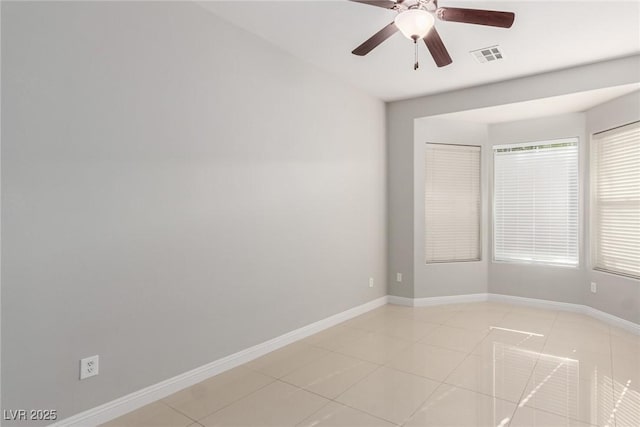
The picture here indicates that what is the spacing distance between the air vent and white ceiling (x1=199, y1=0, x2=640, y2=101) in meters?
0.06

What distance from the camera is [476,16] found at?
6.84ft

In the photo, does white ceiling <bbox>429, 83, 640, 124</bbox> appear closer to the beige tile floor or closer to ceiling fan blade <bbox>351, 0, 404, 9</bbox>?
the beige tile floor

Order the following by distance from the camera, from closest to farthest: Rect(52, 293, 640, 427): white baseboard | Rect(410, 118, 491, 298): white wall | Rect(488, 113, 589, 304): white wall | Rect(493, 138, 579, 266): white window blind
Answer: Rect(52, 293, 640, 427): white baseboard, Rect(488, 113, 589, 304): white wall, Rect(493, 138, 579, 266): white window blind, Rect(410, 118, 491, 298): white wall

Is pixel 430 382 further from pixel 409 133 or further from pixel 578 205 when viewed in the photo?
pixel 578 205

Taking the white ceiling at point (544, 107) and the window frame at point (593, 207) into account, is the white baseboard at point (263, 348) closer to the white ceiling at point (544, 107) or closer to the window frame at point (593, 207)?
the window frame at point (593, 207)

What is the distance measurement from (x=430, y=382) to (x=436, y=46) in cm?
240

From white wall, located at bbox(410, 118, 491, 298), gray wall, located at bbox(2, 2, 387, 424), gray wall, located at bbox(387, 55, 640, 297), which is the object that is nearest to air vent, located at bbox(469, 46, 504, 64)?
gray wall, located at bbox(387, 55, 640, 297)

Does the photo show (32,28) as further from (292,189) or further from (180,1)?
(292,189)

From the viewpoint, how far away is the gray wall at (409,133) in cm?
399

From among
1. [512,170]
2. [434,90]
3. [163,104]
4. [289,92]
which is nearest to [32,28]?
[163,104]

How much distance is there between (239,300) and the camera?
2979mm

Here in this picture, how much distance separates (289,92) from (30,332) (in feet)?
8.76

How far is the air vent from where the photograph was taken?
3316mm

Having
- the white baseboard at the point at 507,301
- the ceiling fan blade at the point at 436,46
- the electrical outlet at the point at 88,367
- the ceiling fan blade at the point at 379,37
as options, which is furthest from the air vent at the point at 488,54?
the electrical outlet at the point at 88,367
